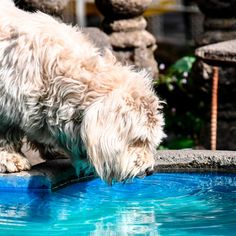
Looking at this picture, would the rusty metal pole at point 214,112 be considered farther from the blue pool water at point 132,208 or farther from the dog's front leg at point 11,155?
the dog's front leg at point 11,155

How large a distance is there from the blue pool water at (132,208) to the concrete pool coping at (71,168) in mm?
44

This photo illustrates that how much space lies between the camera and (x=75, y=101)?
495cm

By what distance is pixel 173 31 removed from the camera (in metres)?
15.8

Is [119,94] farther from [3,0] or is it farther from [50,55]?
[3,0]

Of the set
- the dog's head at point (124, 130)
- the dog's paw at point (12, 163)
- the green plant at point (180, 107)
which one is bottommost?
the green plant at point (180, 107)

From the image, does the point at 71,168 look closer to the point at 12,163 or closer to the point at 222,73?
the point at 12,163

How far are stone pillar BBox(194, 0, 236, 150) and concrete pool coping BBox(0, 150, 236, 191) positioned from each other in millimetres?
2305

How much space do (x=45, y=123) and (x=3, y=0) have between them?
91 cm

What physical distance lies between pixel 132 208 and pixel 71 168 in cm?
60

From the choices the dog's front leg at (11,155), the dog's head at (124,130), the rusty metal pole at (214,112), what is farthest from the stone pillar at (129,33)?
the dog's head at (124,130)

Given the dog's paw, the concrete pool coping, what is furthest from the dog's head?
the dog's paw

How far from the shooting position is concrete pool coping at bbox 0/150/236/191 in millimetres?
5148

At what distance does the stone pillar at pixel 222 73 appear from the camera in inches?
313


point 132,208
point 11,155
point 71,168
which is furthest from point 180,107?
point 132,208
